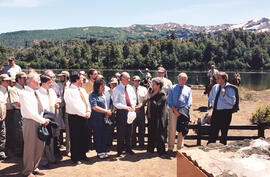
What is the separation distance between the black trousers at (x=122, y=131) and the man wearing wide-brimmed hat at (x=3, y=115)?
2.39 metres

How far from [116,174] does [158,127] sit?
1.54 meters

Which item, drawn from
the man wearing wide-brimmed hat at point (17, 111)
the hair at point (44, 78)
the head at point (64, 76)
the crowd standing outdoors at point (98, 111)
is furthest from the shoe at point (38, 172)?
the head at point (64, 76)

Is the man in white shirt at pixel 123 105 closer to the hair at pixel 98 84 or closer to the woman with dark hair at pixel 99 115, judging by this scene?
the woman with dark hair at pixel 99 115

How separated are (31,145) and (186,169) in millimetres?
2752

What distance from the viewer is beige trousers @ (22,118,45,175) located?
15.1 ft

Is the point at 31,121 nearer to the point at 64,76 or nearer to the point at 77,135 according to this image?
the point at 77,135

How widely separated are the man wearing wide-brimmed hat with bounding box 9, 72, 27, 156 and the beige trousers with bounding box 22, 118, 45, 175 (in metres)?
1.33

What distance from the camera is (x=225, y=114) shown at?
20.0 feet

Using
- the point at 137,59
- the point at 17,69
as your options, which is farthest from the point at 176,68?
the point at 17,69

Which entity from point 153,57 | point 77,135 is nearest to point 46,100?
point 77,135

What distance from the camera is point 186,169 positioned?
11.2 ft

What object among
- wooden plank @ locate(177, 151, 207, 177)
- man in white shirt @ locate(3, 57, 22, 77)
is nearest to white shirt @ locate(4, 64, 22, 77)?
man in white shirt @ locate(3, 57, 22, 77)

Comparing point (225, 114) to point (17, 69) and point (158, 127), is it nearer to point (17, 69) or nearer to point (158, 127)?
point (158, 127)

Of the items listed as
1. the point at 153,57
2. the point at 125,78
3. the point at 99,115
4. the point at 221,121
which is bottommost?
the point at 153,57
